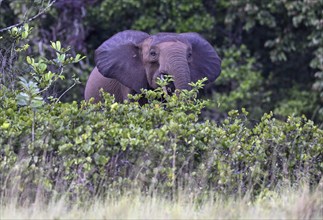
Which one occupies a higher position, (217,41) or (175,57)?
(217,41)

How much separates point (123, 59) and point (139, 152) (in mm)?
3846

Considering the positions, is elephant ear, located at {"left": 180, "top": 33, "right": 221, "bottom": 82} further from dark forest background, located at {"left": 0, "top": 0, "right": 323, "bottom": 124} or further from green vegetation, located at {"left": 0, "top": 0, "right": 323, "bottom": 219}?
dark forest background, located at {"left": 0, "top": 0, "right": 323, "bottom": 124}

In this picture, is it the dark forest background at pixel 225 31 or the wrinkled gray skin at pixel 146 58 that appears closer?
the wrinkled gray skin at pixel 146 58

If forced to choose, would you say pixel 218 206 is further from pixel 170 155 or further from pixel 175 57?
pixel 175 57

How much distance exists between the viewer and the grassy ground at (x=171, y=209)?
318 inches

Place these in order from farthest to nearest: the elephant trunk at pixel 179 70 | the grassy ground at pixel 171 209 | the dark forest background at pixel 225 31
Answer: the dark forest background at pixel 225 31 < the elephant trunk at pixel 179 70 < the grassy ground at pixel 171 209

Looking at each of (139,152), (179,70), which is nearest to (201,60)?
(179,70)

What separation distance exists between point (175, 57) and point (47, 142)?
10.9 feet

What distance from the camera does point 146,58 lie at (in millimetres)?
12586

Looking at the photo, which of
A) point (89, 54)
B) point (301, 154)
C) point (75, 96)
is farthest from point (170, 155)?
point (89, 54)

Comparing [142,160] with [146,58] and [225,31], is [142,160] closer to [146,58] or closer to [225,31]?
[146,58]

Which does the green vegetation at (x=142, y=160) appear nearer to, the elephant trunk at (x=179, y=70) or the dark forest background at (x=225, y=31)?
the elephant trunk at (x=179, y=70)

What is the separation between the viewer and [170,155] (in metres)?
9.16

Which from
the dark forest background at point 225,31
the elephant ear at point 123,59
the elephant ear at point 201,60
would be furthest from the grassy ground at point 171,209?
the dark forest background at point 225,31
